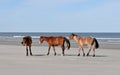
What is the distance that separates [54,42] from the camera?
62.5 feet

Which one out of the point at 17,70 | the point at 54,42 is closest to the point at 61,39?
the point at 54,42

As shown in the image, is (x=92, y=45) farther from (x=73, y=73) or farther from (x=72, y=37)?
(x=73, y=73)

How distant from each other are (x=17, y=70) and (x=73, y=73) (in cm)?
192

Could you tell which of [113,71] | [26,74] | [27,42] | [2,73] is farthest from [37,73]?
[27,42]

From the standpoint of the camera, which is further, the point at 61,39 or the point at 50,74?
the point at 61,39

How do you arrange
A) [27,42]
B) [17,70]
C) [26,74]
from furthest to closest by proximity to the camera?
1. [27,42]
2. [17,70]
3. [26,74]

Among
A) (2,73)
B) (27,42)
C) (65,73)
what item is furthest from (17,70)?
(27,42)

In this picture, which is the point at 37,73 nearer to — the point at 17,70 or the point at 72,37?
the point at 17,70

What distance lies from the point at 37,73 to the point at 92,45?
8455mm

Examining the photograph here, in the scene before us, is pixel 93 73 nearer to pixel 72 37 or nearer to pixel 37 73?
pixel 37 73

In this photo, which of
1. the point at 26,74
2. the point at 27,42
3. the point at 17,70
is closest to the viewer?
the point at 26,74

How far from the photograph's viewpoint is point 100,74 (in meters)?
10.7

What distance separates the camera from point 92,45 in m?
18.8

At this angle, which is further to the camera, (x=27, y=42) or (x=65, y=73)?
(x=27, y=42)
